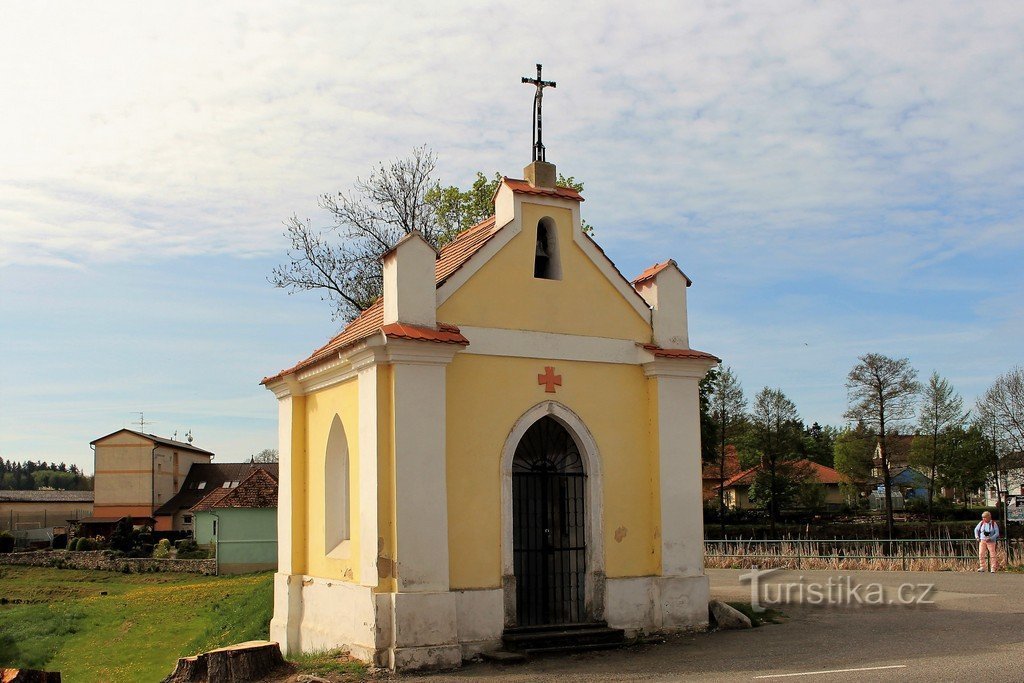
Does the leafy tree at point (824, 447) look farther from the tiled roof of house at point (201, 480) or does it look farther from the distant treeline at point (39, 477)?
the distant treeline at point (39, 477)

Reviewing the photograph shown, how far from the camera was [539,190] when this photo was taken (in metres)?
13.3

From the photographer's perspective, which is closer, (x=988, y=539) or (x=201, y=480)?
(x=988, y=539)

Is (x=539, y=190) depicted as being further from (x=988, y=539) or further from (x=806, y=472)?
(x=806, y=472)

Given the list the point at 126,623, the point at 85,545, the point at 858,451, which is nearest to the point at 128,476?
the point at 85,545

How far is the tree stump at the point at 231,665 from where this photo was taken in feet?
34.4

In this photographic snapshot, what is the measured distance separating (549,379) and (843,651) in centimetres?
475

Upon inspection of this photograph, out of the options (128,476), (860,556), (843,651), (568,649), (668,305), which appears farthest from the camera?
(128,476)

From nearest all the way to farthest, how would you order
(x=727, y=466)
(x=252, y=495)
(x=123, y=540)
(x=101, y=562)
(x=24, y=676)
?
(x=24, y=676) < (x=252, y=495) < (x=101, y=562) < (x=123, y=540) < (x=727, y=466)

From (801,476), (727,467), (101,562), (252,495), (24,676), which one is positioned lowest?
(101,562)

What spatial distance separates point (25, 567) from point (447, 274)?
37419 millimetres

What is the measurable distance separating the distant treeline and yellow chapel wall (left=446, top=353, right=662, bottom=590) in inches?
4544

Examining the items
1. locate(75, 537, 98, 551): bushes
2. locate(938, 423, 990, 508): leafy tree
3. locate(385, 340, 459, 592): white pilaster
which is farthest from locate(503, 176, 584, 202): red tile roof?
locate(75, 537, 98, 551): bushes

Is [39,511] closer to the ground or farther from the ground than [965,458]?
closer to the ground

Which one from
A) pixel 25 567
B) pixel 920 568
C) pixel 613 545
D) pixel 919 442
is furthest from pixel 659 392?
pixel 25 567
